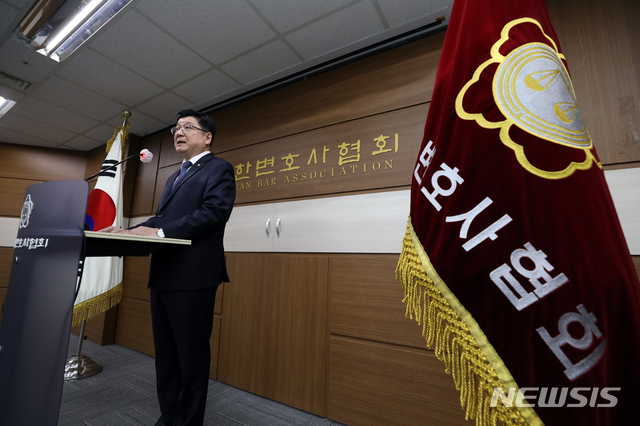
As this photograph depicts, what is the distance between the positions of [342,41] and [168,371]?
206cm

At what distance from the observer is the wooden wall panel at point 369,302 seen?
157cm

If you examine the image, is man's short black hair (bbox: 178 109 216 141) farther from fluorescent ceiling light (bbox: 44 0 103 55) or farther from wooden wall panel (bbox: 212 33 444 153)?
fluorescent ceiling light (bbox: 44 0 103 55)

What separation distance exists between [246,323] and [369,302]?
3.21 ft

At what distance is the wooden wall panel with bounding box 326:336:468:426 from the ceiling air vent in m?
3.21

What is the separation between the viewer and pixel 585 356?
0.46 m

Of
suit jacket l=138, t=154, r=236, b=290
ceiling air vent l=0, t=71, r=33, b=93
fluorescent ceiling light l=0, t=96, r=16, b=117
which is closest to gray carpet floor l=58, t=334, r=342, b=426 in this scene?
suit jacket l=138, t=154, r=236, b=290

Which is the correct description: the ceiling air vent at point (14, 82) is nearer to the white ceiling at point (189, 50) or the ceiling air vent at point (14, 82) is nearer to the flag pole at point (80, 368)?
the white ceiling at point (189, 50)

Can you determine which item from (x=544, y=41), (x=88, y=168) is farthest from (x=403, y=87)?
(x=88, y=168)

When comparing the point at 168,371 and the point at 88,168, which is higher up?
the point at 88,168

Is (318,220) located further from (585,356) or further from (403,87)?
(585,356)

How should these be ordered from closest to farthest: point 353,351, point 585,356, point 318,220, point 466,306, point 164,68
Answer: point 585,356 → point 466,306 → point 353,351 → point 318,220 → point 164,68

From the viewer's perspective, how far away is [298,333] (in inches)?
74.4

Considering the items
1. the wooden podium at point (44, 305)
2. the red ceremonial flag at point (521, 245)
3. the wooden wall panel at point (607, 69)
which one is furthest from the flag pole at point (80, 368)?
the wooden wall panel at point (607, 69)

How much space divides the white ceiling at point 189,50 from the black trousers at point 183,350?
1582 mm
